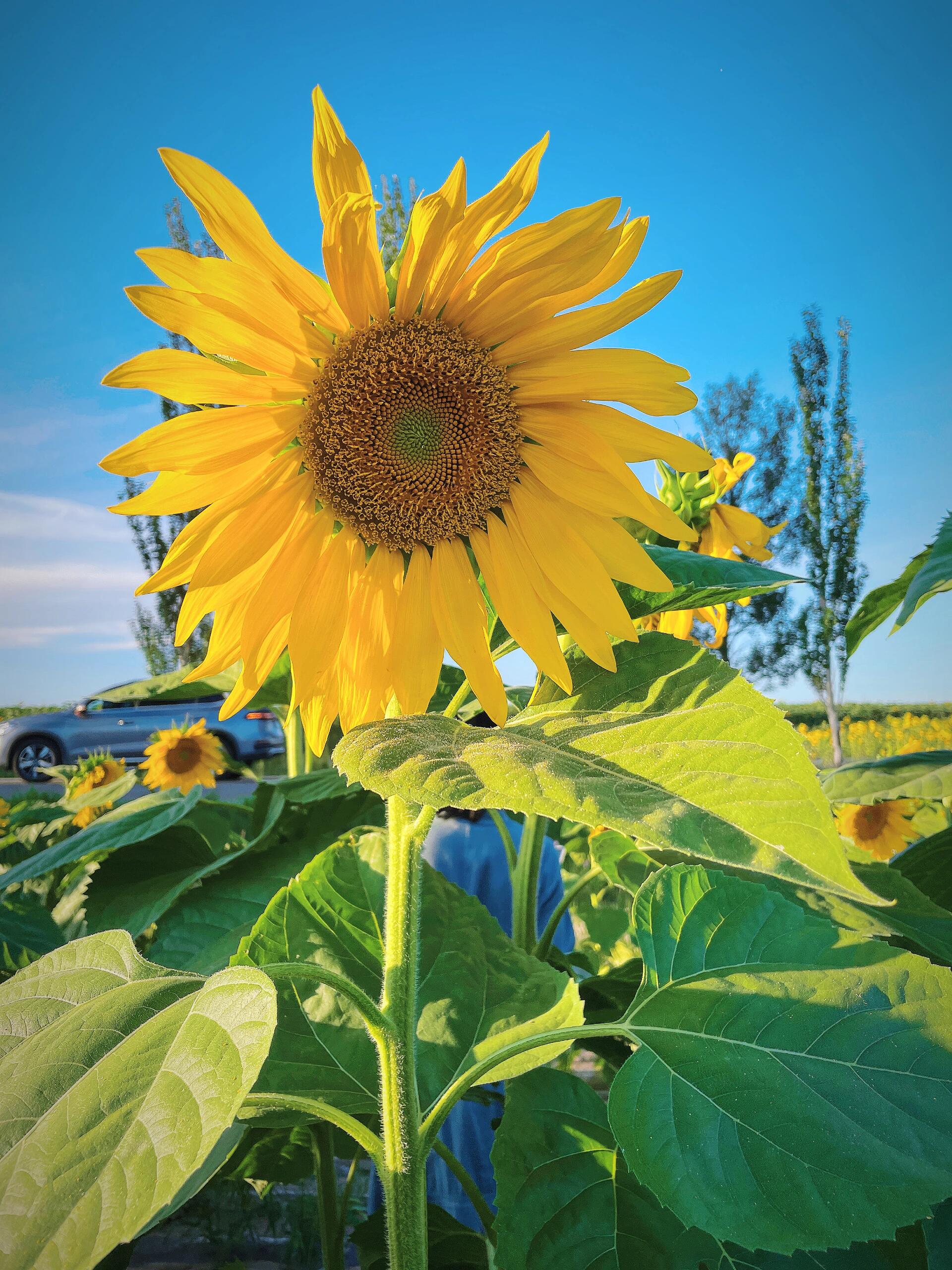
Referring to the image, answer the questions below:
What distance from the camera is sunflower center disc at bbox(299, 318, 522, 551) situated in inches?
32.5

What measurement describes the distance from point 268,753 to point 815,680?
8366 millimetres

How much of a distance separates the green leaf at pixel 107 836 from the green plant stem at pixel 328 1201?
389 mm

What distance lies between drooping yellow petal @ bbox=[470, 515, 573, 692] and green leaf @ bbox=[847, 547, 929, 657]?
0.41 m

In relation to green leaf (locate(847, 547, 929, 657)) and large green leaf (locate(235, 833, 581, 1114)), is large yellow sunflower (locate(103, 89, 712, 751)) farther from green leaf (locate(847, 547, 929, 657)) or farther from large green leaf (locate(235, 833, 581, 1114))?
green leaf (locate(847, 547, 929, 657))

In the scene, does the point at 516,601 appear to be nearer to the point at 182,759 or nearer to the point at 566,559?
the point at 566,559

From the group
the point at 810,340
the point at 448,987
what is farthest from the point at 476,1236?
the point at 810,340

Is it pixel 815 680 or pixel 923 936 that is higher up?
pixel 815 680

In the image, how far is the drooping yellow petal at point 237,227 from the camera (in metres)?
0.68

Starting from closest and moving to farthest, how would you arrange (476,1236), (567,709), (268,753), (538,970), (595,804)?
(595,804) < (567,709) < (538,970) < (476,1236) < (268,753)

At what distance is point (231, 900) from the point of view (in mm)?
1053

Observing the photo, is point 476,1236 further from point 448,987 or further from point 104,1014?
point 104,1014

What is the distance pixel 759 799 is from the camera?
465 millimetres

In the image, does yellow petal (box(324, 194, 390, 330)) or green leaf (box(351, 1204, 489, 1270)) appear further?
green leaf (box(351, 1204, 489, 1270))

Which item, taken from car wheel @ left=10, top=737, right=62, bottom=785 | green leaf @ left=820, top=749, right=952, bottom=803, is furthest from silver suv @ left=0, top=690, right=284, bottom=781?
green leaf @ left=820, top=749, right=952, bottom=803
